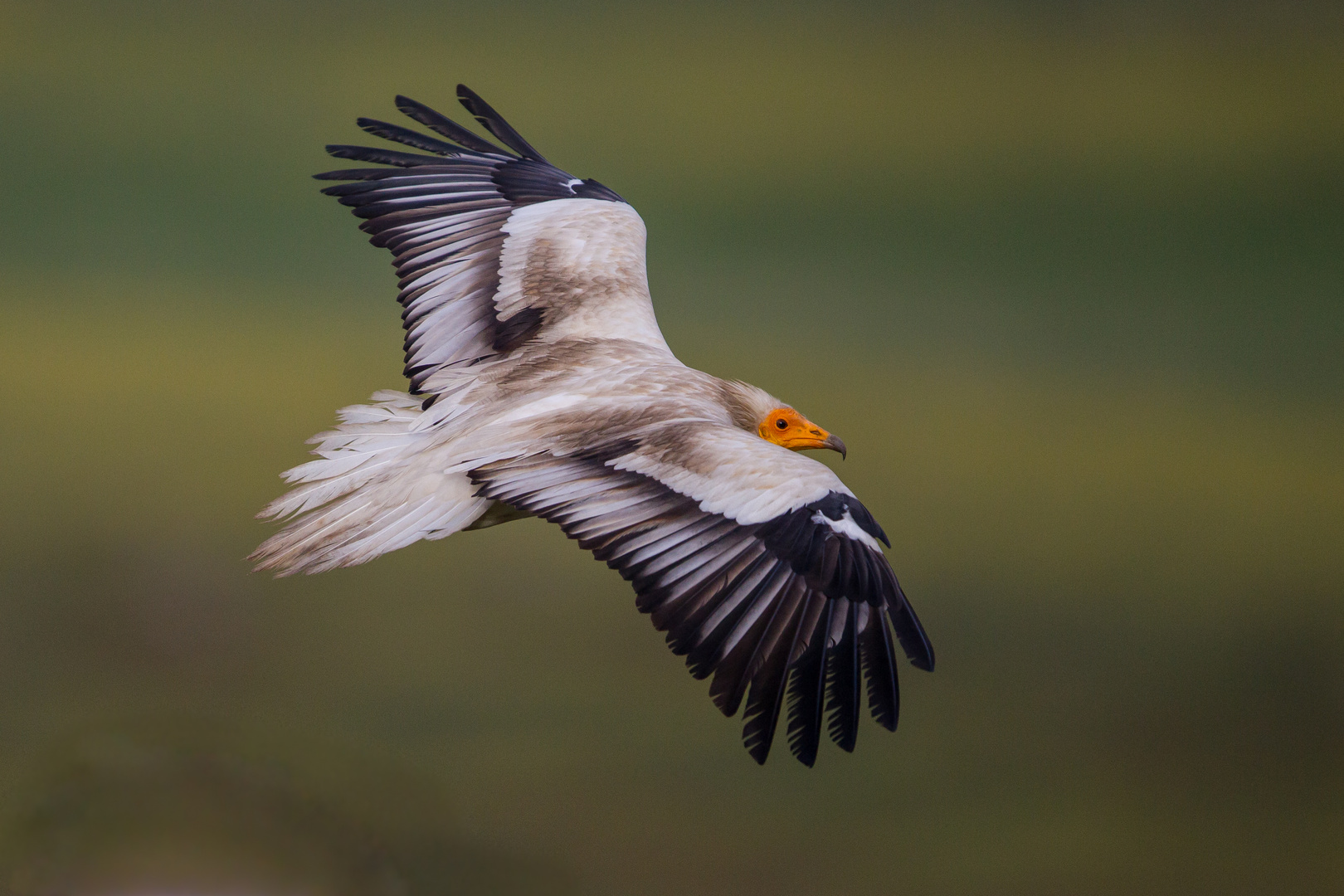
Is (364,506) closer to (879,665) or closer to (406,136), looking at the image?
(879,665)

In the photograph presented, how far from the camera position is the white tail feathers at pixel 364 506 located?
2.82m

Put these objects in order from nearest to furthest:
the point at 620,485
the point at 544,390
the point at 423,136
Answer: the point at 620,485 → the point at 544,390 → the point at 423,136

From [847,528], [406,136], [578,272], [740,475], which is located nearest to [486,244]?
[578,272]

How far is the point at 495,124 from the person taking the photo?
416 cm

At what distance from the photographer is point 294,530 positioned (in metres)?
2.89

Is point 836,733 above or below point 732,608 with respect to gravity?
below

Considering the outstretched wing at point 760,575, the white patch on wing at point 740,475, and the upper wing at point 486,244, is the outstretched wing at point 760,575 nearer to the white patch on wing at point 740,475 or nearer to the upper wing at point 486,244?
the white patch on wing at point 740,475

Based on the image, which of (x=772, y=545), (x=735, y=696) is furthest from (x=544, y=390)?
(x=735, y=696)

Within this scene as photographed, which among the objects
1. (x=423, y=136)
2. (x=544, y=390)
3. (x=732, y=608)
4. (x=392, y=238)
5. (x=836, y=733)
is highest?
(x=423, y=136)

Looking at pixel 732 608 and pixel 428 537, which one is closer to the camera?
pixel 732 608

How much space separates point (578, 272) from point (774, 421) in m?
0.82

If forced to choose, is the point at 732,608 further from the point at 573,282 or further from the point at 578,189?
the point at 578,189

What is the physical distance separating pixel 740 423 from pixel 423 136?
1.60 meters

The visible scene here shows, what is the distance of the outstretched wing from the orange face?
2.11ft
